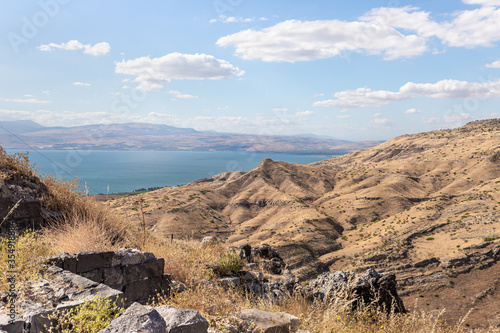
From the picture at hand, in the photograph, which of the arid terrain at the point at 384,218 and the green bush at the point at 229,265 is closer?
the green bush at the point at 229,265

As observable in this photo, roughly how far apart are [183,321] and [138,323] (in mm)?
640

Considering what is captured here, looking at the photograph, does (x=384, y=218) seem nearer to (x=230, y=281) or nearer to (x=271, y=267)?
(x=271, y=267)

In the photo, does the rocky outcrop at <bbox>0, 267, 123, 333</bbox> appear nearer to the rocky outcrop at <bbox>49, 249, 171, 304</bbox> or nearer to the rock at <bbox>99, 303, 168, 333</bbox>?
the rocky outcrop at <bbox>49, 249, 171, 304</bbox>

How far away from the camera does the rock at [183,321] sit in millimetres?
3900

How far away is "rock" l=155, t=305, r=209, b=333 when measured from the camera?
3.90 m

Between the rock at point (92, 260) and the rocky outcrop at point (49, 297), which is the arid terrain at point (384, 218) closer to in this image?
the rock at point (92, 260)

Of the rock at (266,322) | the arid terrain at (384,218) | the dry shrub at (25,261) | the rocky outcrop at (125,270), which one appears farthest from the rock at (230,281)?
the arid terrain at (384,218)

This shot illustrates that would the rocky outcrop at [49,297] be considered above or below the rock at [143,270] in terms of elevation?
above

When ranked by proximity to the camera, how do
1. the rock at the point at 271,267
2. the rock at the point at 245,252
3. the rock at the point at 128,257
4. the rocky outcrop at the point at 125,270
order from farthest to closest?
the rock at the point at 245,252
the rock at the point at 271,267
the rock at the point at 128,257
the rocky outcrop at the point at 125,270

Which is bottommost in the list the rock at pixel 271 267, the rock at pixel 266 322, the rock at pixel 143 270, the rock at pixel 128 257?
the rock at pixel 271 267

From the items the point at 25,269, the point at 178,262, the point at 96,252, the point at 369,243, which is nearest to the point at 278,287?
the point at 178,262

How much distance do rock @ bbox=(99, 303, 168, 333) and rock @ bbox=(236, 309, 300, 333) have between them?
1.84 meters

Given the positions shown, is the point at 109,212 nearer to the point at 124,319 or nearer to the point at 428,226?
the point at 124,319

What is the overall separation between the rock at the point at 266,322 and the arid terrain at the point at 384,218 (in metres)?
22.6
